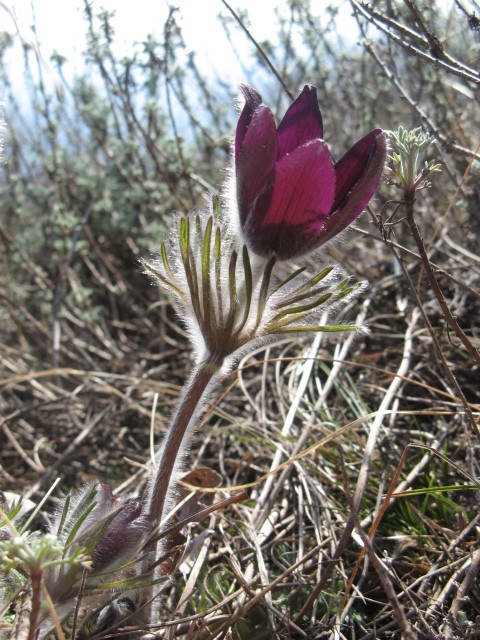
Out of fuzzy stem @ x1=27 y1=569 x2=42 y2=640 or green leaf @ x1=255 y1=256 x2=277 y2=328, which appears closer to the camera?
fuzzy stem @ x1=27 y1=569 x2=42 y2=640

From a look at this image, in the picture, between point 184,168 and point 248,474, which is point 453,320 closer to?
point 248,474

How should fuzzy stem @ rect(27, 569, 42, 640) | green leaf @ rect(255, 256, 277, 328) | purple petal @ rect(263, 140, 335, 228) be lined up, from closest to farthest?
fuzzy stem @ rect(27, 569, 42, 640)
purple petal @ rect(263, 140, 335, 228)
green leaf @ rect(255, 256, 277, 328)

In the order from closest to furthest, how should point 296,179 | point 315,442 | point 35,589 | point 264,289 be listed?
point 35,589 → point 296,179 → point 264,289 → point 315,442

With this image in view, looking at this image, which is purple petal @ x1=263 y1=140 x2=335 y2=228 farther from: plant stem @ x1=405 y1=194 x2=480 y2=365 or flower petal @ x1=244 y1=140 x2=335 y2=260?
plant stem @ x1=405 y1=194 x2=480 y2=365

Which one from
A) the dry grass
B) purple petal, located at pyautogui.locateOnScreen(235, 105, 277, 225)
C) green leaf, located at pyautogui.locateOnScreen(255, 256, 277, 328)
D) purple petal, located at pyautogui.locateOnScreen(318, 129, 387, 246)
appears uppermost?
purple petal, located at pyautogui.locateOnScreen(235, 105, 277, 225)

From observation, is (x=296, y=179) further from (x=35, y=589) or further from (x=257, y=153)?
(x=35, y=589)

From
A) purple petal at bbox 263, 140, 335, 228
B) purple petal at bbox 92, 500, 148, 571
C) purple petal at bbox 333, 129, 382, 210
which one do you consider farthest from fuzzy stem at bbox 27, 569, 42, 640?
purple petal at bbox 333, 129, 382, 210

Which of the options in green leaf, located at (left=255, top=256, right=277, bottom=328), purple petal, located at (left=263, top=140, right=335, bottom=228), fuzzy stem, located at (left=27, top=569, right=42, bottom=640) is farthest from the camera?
green leaf, located at (left=255, top=256, right=277, bottom=328)

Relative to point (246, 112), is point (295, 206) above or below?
below

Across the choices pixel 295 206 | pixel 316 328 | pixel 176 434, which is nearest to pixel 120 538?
pixel 176 434
